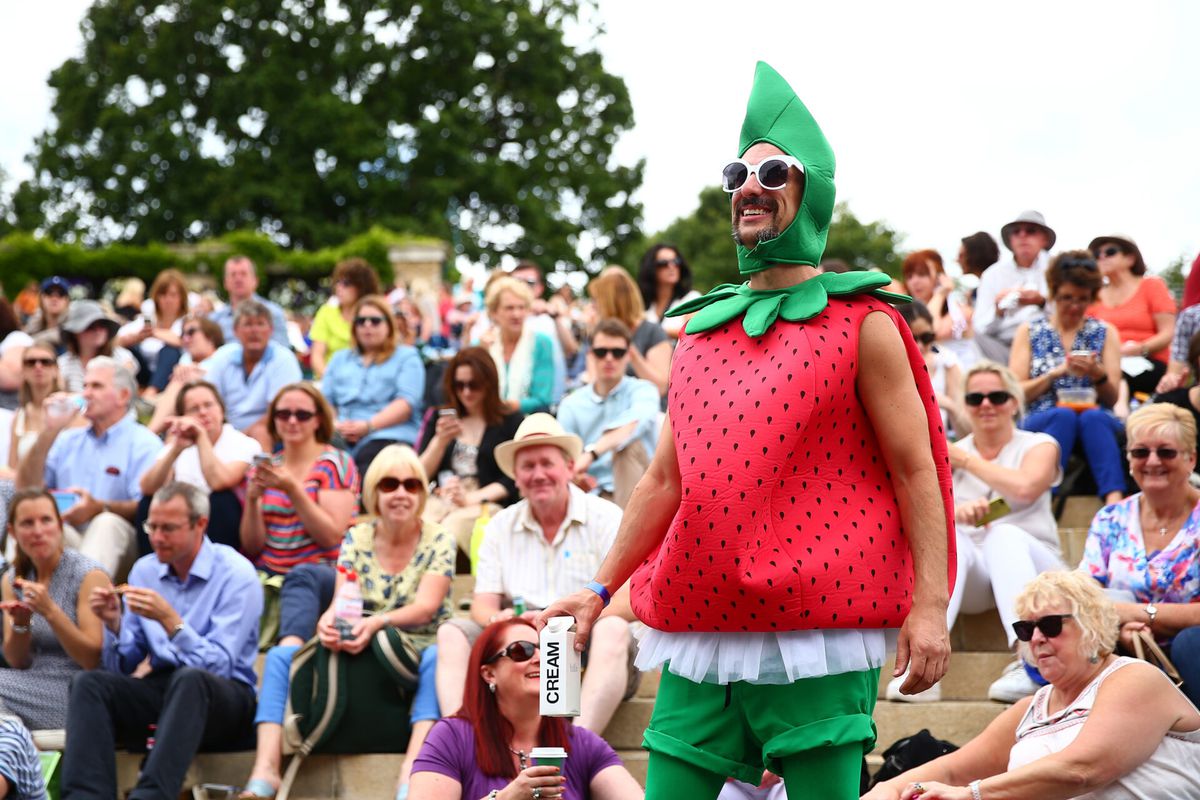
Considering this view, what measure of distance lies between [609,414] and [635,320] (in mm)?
1590

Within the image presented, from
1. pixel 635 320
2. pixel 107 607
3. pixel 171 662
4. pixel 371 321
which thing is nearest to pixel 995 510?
pixel 171 662

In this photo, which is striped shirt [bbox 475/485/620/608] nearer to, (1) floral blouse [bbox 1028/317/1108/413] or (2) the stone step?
(2) the stone step

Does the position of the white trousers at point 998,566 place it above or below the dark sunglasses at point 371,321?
below

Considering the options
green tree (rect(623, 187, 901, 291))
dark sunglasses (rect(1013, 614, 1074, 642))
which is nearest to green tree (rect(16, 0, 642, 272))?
green tree (rect(623, 187, 901, 291))

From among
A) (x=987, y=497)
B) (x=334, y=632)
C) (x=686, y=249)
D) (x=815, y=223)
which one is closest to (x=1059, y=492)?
(x=987, y=497)

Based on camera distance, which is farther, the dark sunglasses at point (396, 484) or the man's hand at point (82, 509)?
the man's hand at point (82, 509)

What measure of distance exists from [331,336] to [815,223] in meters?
8.53

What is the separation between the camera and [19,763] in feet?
18.6

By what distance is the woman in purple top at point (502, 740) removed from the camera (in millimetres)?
4973

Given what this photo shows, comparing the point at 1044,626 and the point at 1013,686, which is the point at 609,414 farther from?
the point at 1044,626

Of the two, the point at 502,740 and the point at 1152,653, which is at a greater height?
the point at 1152,653

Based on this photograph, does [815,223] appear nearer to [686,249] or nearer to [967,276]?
[967,276]

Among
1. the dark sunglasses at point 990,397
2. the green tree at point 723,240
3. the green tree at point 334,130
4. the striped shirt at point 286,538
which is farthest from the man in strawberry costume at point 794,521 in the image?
the green tree at point 723,240

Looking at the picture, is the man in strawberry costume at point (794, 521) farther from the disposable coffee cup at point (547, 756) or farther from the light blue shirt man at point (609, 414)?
the light blue shirt man at point (609, 414)
